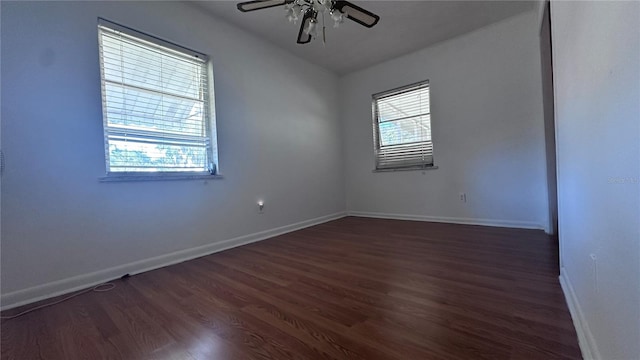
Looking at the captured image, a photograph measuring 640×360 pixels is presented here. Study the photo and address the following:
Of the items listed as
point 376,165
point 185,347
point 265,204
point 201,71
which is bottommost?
point 185,347

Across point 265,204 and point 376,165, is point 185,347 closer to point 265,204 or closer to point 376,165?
point 265,204

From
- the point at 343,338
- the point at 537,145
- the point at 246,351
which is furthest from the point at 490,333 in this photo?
the point at 537,145

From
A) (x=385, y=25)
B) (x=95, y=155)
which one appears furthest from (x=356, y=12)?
(x=95, y=155)

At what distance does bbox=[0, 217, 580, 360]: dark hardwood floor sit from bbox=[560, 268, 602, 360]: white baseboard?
0.03 meters

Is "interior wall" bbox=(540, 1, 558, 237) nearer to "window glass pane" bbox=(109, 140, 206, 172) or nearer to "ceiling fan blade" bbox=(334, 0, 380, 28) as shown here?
"ceiling fan blade" bbox=(334, 0, 380, 28)

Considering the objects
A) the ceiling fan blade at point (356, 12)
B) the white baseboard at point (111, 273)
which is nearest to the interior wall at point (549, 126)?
the ceiling fan blade at point (356, 12)

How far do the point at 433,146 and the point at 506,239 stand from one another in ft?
5.77

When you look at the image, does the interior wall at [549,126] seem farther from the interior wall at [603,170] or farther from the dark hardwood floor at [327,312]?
the interior wall at [603,170]

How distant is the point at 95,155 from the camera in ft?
7.28

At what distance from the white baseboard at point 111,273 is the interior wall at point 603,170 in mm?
3011

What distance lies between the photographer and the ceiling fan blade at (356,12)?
6.81 feet

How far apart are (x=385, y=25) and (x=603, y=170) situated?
3.22m

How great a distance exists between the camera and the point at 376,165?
15.8 feet

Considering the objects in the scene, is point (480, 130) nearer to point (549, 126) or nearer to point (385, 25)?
point (549, 126)
